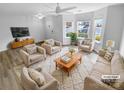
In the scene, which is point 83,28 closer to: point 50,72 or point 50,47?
point 50,47

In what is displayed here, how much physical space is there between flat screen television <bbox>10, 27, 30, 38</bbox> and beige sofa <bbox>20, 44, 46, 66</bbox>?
8.48 ft

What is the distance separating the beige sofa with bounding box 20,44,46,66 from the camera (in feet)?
12.5

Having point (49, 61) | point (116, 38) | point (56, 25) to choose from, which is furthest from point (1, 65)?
point (116, 38)

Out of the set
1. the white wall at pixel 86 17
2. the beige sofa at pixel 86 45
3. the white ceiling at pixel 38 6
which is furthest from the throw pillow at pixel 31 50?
the white wall at pixel 86 17

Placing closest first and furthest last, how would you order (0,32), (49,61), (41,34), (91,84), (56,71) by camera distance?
(91,84) → (56,71) → (49,61) → (0,32) → (41,34)

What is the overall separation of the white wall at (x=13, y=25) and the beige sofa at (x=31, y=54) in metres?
2.50

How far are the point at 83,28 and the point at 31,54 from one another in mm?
4274

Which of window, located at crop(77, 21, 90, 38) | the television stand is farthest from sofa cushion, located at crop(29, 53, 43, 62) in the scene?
window, located at crop(77, 21, 90, 38)

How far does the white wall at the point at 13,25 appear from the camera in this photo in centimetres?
561

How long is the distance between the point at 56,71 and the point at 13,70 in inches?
69.1

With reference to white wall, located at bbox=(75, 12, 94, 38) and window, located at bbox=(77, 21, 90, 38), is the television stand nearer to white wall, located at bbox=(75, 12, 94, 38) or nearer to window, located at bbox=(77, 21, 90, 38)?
window, located at bbox=(77, 21, 90, 38)

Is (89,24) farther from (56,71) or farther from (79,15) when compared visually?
(56,71)

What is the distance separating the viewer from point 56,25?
690cm

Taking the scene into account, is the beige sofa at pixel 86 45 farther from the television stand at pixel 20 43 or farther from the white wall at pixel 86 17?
the television stand at pixel 20 43
